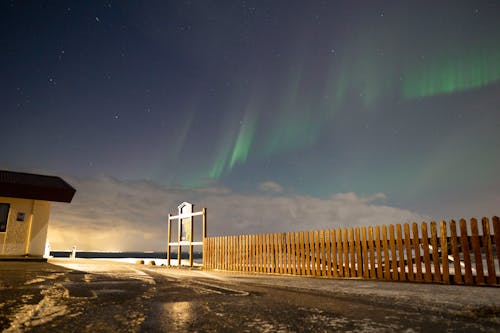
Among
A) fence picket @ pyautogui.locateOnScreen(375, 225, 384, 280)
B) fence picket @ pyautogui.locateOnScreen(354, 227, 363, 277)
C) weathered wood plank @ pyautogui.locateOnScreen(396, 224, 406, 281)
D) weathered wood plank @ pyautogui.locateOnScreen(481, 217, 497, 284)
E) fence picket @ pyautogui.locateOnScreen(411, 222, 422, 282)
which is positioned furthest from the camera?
fence picket @ pyautogui.locateOnScreen(354, 227, 363, 277)

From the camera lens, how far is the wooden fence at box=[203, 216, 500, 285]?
8.30m

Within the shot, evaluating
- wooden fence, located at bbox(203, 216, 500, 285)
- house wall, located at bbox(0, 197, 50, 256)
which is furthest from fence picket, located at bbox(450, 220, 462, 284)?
house wall, located at bbox(0, 197, 50, 256)

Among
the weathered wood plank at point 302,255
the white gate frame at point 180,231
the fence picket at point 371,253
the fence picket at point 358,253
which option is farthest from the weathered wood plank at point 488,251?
the white gate frame at point 180,231

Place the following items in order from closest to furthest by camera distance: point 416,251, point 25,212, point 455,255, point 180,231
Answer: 1. point 455,255
2. point 416,251
3. point 25,212
4. point 180,231

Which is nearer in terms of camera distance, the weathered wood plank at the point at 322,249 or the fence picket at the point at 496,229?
the fence picket at the point at 496,229

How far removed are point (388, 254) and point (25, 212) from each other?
18.6m

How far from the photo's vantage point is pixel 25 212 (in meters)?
18.0

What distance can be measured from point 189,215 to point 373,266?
40.8 feet

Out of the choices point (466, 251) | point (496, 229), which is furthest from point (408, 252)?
point (496, 229)

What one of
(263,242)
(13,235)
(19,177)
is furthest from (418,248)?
(19,177)

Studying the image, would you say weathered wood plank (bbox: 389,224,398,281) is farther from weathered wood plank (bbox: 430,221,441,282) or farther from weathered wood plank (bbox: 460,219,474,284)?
weathered wood plank (bbox: 460,219,474,284)

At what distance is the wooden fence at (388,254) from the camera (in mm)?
8305

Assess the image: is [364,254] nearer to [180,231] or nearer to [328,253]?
[328,253]

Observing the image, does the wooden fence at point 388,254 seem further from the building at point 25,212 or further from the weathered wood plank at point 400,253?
the building at point 25,212
